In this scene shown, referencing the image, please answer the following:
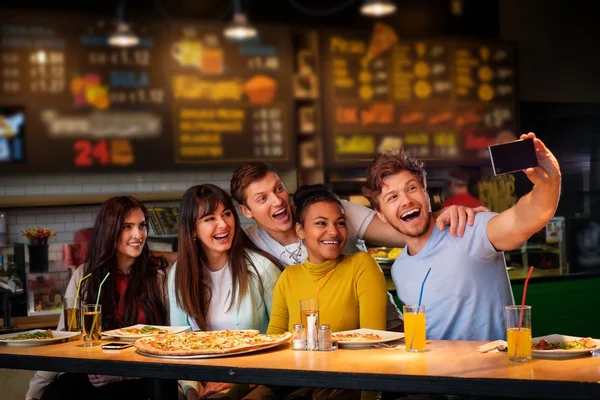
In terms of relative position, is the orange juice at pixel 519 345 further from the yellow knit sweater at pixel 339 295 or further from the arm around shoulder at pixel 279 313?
the arm around shoulder at pixel 279 313

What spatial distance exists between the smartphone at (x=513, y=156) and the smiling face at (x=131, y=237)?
1.83m

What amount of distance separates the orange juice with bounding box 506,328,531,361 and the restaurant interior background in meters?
3.23

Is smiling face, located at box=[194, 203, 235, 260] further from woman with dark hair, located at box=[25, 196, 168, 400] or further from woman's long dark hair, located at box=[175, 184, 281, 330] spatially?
woman with dark hair, located at box=[25, 196, 168, 400]

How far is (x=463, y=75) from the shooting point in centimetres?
771

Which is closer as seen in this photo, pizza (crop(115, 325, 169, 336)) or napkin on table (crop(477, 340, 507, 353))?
napkin on table (crop(477, 340, 507, 353))

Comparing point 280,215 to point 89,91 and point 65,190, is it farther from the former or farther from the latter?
point 65,190

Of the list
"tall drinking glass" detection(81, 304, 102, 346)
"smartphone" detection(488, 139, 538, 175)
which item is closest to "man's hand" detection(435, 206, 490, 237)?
"smartphone" detection(488, 139, 538, 175)

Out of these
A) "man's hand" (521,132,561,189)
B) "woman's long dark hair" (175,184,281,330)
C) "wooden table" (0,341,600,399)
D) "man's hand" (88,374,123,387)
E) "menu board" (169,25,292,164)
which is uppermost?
"menu board" (169,25,292,164)

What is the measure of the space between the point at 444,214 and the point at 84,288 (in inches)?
64.5

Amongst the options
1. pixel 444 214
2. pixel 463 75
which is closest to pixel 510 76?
pixel 463 75

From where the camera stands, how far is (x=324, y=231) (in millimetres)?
3361

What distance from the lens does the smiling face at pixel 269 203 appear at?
3754 millimetres

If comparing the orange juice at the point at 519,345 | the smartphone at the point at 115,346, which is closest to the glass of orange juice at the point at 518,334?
the orange juice at the point at 519,345

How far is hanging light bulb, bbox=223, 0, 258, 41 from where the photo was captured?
6.77m
